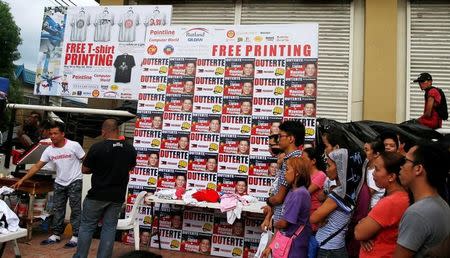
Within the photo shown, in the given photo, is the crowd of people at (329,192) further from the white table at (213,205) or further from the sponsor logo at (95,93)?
the sponsor logo at (95,93)

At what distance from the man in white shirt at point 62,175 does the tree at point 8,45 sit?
12.0 m

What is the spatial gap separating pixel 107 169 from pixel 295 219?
2629mm

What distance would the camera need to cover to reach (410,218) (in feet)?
7.09

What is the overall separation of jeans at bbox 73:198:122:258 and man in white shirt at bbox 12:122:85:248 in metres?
1.81

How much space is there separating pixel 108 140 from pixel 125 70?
11.4 ft

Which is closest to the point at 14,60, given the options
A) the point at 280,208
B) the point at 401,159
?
the point at 280,208

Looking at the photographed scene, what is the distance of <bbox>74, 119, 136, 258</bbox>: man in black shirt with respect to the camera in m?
4.78

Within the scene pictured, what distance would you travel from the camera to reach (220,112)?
21.3 ft

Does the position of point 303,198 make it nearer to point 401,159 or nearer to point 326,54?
point 401,159

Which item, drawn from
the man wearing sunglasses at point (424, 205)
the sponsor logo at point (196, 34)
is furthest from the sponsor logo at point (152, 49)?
the man wearing sunglasses at point (424, 205)

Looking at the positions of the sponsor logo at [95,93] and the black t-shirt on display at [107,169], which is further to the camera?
the sponsor logo at [95,93]

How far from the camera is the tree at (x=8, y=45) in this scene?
1684 centimetres

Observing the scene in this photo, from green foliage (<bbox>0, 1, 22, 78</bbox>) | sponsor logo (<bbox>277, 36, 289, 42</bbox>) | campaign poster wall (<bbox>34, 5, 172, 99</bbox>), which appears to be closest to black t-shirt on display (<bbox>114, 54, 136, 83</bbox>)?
campaign poster wall (<bbox>34, 5, 172, 99</bbox>)

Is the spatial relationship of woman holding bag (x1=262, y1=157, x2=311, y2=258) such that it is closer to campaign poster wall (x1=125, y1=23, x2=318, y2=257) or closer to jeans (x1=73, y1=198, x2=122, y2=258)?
A: jeans (x1=73, y1=198, x2=122, y2=258)
